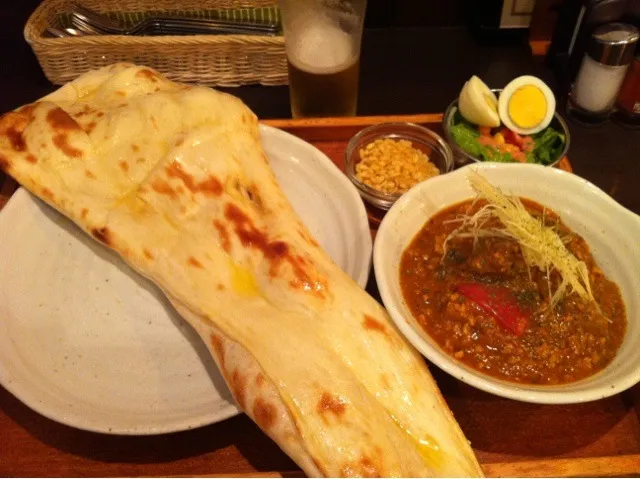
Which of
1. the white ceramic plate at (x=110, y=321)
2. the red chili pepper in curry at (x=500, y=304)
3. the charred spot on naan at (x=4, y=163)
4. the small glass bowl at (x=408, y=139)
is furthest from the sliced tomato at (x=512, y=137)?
the charred spot on naan at (x=4, y=163)

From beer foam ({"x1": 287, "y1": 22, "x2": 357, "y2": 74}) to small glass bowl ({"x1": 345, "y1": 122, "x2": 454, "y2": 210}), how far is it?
363mm

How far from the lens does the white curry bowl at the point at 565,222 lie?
154 cm

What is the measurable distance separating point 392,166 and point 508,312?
34.8 inches

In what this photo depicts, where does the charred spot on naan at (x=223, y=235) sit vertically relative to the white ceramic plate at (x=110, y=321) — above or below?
above

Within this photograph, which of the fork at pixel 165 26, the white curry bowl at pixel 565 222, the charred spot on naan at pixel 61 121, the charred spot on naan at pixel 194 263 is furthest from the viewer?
the fork at pixel 165 26

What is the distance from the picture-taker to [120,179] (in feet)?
6.12

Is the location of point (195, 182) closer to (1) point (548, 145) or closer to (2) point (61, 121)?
(2) point (61, 121)

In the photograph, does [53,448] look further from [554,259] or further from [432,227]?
[554,259]

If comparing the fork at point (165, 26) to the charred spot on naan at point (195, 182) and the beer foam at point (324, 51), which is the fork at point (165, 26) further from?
the charred spot on naan at point (195, 182)

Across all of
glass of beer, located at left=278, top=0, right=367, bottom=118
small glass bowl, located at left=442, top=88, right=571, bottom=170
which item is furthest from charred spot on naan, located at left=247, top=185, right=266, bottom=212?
small glass bowl, located at left=442, top=88, right=571, bottom=170

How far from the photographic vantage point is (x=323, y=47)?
260cm

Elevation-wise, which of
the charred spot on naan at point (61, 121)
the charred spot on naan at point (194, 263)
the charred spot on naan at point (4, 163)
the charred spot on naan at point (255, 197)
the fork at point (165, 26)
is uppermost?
the charred spot on naan at point (61, 121)

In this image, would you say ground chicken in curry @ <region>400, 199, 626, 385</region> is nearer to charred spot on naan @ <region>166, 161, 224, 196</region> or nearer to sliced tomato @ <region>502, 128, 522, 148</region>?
charred spot on naan @ <region>166, 161, 224, 196</region>

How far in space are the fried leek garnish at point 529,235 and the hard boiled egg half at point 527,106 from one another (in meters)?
0.83
